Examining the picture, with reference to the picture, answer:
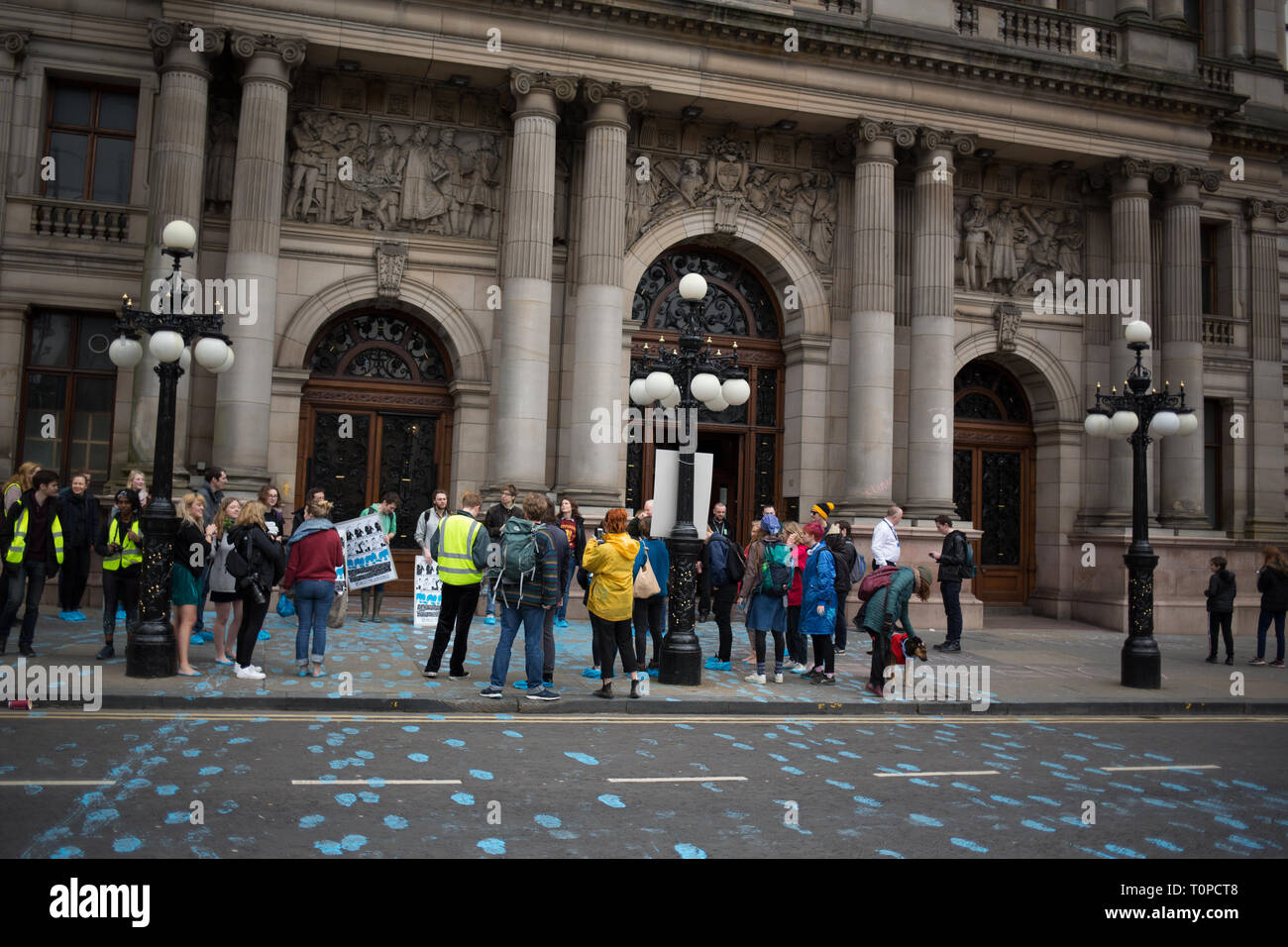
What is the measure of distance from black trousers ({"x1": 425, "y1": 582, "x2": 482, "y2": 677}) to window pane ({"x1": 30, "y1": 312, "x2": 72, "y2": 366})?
1170cm

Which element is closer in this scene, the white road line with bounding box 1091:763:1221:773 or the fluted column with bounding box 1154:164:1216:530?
the white road line with bounding box 1091:763:1221:773

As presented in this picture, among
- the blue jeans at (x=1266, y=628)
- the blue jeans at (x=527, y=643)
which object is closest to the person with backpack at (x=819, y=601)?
the blue jeans at (x=527, y=643)

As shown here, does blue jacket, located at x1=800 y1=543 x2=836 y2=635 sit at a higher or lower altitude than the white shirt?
lower

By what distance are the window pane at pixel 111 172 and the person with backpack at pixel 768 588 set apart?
1440cm

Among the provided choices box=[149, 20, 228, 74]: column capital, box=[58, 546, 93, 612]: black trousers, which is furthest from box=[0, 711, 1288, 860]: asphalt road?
box=[149, 20, 228, 74]: column capital

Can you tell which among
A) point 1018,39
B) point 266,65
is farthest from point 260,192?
point 1018,39

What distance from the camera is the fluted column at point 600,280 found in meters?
19.9

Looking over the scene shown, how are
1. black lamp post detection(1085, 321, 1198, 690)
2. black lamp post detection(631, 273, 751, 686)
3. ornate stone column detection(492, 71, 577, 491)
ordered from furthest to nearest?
ornate stone column detection(492, 71, 577, 491)
black lamp post detection(1085, 321, 1198, 690)
black lamp post detection(631, 273, 751, 686)

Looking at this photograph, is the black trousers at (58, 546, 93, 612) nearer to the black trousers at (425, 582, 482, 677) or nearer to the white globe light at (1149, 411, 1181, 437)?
the black trousers at (425, 582, 482, 677)

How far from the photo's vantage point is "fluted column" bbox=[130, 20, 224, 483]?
17938 millimetres

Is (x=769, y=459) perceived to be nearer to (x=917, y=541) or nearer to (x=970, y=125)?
(x=917, y=541)

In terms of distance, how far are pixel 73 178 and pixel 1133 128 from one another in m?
22.4

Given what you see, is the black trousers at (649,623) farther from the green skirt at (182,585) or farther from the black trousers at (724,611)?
the green skirt at (182,585)

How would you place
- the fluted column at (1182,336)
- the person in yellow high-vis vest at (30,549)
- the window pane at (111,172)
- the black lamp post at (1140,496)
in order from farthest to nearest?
the fluted column at (1182,336) < the window pane at (111,172) < the black lamp post at (1140,496) < the person in yellow high-vis vest at (30,549)
